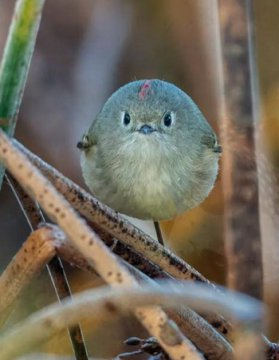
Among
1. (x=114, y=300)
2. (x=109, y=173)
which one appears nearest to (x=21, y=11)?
(x=114, y=300)

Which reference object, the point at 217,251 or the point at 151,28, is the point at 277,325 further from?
the point at 151,28

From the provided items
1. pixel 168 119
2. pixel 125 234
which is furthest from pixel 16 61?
pixel 168 119

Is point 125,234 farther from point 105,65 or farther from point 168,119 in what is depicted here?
point 105,65

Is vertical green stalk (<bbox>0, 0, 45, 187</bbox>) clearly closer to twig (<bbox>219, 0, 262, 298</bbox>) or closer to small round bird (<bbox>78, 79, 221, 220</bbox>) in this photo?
twig (<bbox>219, 0, 262, 298</bbox>)

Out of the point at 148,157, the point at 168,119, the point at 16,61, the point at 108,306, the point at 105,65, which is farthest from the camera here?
the point at 105,65

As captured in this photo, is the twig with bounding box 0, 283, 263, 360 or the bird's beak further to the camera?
the bird's beak

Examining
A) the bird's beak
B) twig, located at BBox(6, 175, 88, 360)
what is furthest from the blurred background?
twig, located at BBox(6, 175, 88, 360)
